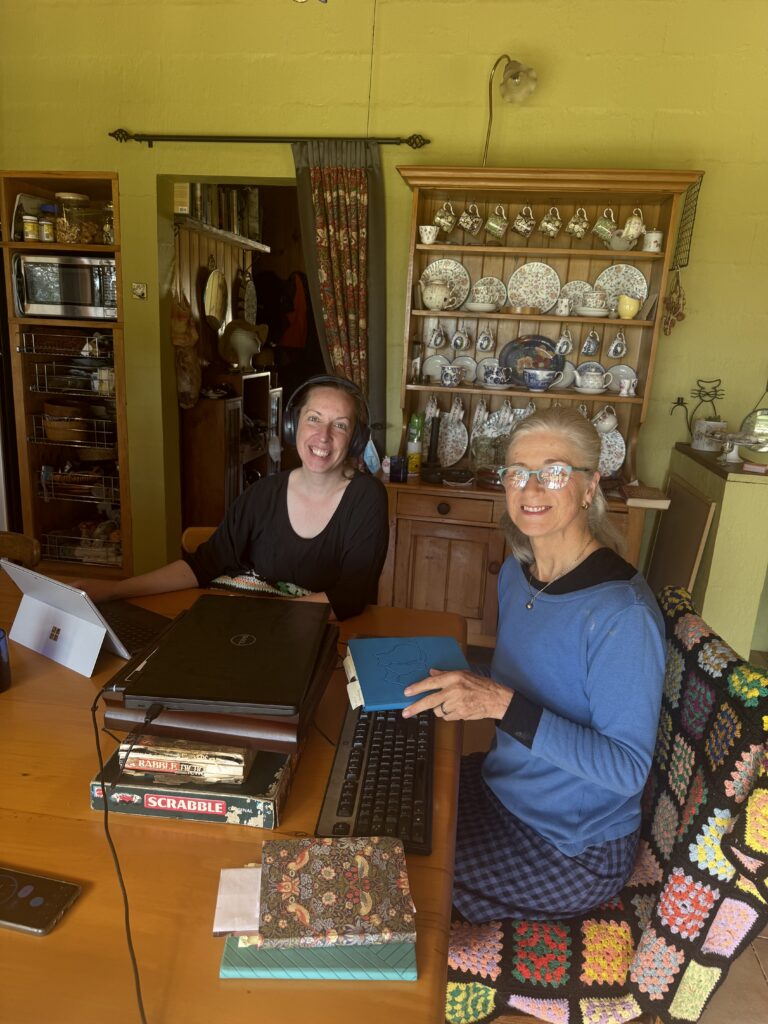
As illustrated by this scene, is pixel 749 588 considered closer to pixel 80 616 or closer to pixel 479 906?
pixel 479 906

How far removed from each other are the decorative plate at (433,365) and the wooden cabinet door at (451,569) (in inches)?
32.0

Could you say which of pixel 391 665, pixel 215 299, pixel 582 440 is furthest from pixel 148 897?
pixel 215 299

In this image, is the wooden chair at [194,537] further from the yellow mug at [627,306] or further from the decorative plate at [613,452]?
the yellow mug at [627,306]

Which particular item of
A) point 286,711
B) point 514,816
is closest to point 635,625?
point 514,816

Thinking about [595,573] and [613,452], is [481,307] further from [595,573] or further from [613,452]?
[595,573]

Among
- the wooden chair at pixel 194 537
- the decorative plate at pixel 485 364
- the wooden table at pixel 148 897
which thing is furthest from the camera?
the decorative plate at pixel 485 364

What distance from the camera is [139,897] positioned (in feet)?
2.62

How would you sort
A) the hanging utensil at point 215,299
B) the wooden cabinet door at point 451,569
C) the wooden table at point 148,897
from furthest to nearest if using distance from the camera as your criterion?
the hanging utensil at point 215,299
the wooden cabinet door at point 451,569
the wooden table at point 148,897

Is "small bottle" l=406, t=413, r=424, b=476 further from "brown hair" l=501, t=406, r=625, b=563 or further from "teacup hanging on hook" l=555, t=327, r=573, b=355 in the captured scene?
"brown hair" l=501, t=406, r=625, b=563

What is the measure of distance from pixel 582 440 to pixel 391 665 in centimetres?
56

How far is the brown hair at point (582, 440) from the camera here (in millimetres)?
1291

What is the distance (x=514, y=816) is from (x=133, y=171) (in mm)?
3543

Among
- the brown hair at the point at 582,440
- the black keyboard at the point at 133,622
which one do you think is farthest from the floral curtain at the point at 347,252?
the brown hair at the point at 582,440

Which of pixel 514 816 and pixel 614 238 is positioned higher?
pixel 614 238
